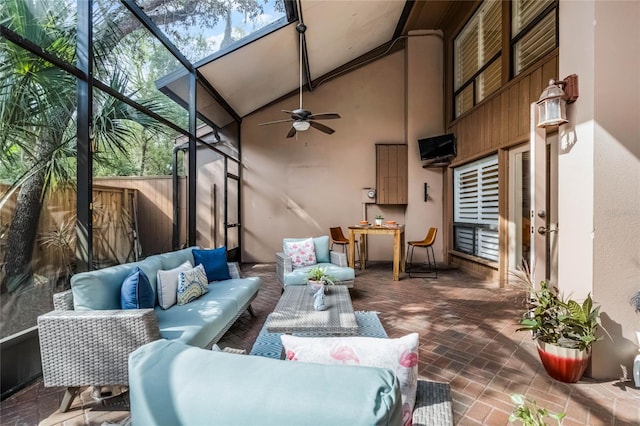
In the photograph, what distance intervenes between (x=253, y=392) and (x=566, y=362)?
2.43 metres

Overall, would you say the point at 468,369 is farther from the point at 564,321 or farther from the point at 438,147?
the point at 438,147

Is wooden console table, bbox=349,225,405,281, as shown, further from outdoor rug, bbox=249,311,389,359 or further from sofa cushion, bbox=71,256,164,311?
sofa cushion, bbox=71,256,164,311

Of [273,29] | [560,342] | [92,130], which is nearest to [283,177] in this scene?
[273,29]

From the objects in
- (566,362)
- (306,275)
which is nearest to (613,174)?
(566,362)

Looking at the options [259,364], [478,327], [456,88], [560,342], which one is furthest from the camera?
[456,88]

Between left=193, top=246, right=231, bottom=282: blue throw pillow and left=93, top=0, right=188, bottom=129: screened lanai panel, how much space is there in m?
1.78

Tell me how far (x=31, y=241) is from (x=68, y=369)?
1041mm

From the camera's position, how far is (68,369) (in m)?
1.78

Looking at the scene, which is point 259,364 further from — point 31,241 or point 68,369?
point 31,241

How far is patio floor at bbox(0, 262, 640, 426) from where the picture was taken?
181 cm

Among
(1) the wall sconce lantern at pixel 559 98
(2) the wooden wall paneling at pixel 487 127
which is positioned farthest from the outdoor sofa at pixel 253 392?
(2) the wooden wall paneling at pixel 487 127

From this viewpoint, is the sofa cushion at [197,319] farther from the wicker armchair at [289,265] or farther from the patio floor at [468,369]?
the wicker armchair at [289,265]

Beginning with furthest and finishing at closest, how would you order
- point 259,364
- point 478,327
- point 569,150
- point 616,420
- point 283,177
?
point 283,177 → point 478,327 → point 569,150 → point 616,420 → point 259,364

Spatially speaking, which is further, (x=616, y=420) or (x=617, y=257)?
(x=617, y=257)
